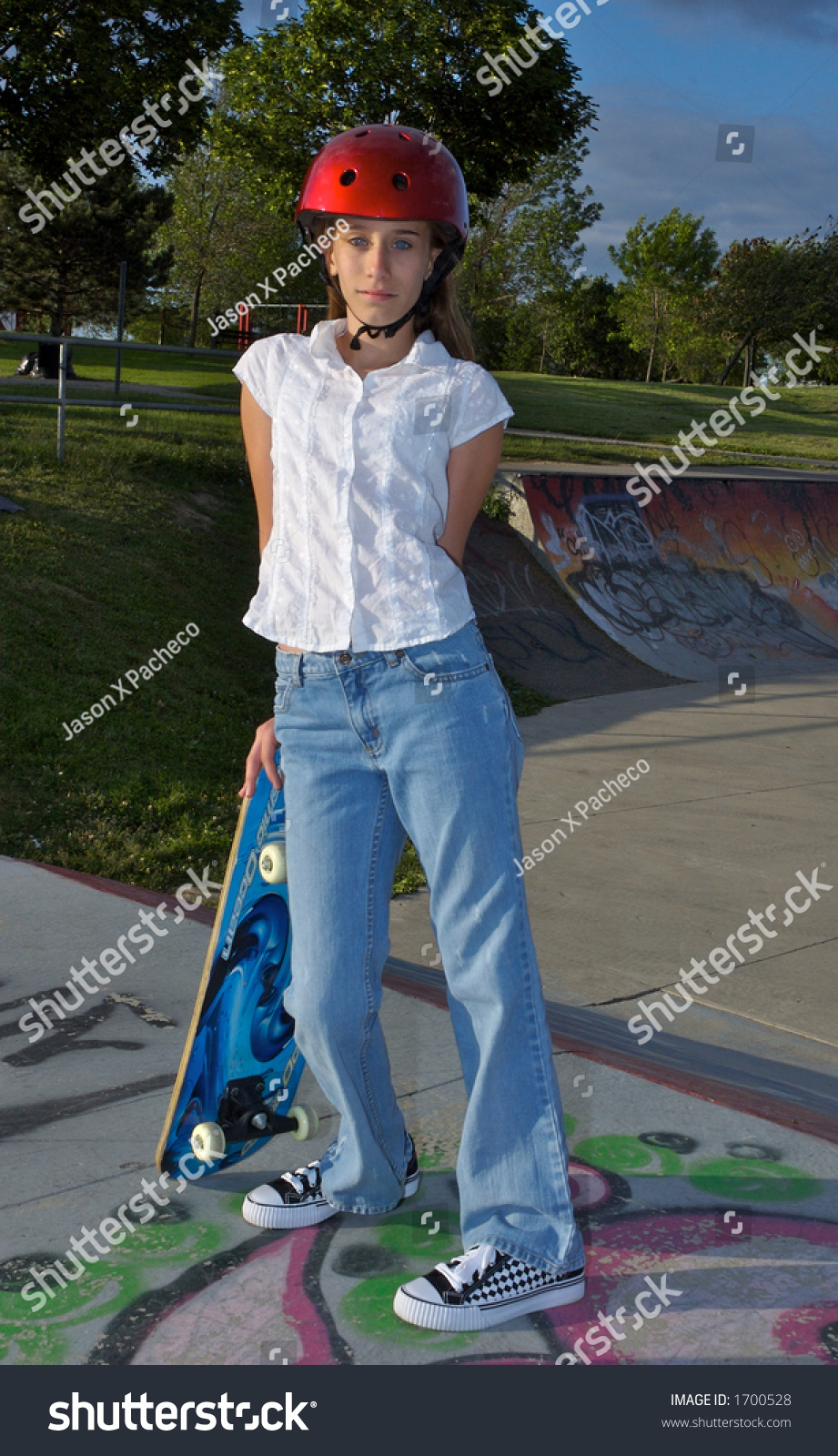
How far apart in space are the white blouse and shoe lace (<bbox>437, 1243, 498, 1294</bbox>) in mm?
1163

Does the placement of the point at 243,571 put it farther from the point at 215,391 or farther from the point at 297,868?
the point at 215,391

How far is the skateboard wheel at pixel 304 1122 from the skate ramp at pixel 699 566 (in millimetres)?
10635

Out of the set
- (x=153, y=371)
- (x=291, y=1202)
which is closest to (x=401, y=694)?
(x=291, y=1202)

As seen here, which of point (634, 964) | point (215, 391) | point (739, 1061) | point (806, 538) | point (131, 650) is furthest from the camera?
point (215, 391)

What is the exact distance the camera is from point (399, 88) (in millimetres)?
19875

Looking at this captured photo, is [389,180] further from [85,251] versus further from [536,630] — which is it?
[85,251]

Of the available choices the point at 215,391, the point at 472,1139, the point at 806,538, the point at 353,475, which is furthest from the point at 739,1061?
the point at 215,391

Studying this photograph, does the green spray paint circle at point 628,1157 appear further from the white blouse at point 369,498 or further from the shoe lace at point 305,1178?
the white blouse at point 369,498

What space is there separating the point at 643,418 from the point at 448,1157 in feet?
93.6

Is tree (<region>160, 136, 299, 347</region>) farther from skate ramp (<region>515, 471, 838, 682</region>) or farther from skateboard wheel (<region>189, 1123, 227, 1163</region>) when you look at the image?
skateboard wheel (<region>189, 1123, 227, 1163</region>)

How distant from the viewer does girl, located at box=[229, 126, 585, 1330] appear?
2271 mm

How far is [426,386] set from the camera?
2.31 meters

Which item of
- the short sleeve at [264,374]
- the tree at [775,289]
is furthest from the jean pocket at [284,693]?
the tree at [775,289]

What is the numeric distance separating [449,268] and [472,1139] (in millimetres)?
1713
